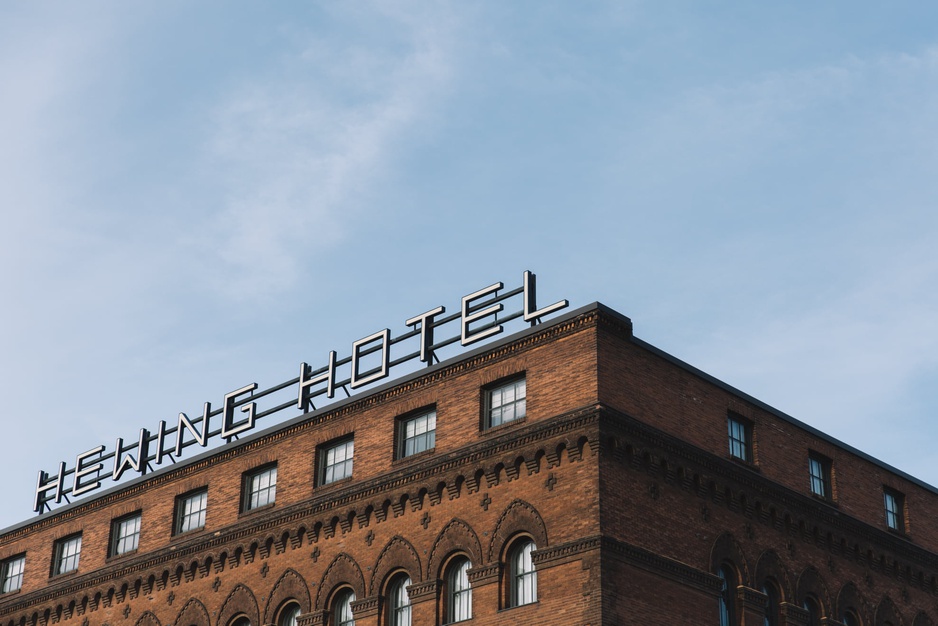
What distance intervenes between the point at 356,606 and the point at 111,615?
11.8 metres

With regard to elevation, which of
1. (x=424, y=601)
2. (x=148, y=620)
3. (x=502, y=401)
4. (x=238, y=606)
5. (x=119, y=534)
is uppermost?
(x=502, y=401)

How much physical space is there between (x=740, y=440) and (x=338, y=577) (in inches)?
477

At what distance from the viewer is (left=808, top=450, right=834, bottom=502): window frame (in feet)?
140

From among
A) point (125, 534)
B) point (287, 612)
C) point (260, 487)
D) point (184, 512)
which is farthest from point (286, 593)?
point (125, 534)

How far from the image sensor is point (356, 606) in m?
39.7

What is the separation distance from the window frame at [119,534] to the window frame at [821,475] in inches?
867

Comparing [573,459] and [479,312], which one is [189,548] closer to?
[479,312]

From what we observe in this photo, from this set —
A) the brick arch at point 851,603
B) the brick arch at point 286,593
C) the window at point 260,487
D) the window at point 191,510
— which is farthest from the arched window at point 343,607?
the brick arch at point 851,603

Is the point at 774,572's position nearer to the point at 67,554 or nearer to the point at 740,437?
the point at 740,437

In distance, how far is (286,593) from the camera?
137ft

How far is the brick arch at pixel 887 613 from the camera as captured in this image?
43278 millimetres

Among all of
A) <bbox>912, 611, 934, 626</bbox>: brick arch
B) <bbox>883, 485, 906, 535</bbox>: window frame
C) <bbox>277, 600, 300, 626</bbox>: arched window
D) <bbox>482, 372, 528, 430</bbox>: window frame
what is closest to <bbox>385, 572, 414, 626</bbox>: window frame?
<bbox>277, 600, 300, 626</bbox>: arched window

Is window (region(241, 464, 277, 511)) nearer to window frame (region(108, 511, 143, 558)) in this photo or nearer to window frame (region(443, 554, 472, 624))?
window frame (region(108, 511, 143, 558))

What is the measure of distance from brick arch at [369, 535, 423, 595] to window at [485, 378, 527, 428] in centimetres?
404
